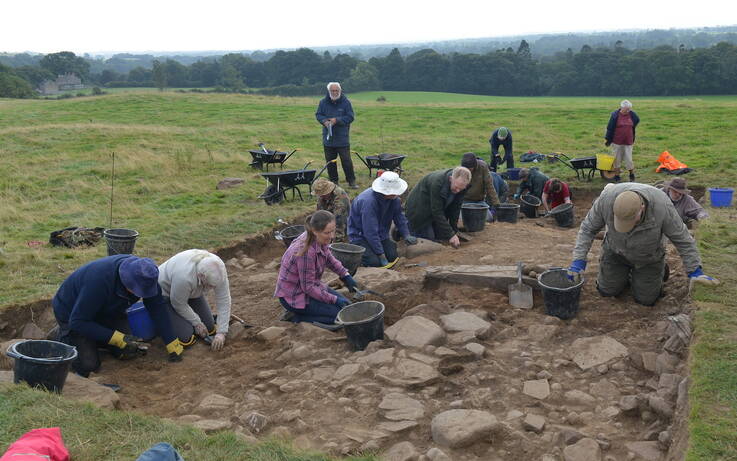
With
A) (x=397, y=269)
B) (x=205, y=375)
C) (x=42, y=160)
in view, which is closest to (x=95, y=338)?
(x=205, y=375)

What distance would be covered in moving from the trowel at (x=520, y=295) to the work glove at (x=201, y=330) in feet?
9.80

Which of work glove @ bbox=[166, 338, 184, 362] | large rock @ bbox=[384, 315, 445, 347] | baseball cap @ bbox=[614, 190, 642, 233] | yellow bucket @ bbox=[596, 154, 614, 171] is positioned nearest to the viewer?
baseball cap @ bbox=[614, 190, 642, 233]

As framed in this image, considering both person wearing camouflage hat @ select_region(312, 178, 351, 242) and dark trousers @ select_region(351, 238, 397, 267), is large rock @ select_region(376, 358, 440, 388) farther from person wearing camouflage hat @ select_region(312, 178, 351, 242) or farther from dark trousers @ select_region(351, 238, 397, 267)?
person wearing camouflage hat @ select_region(312, 178, 351, 242)

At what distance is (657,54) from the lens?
45375mm

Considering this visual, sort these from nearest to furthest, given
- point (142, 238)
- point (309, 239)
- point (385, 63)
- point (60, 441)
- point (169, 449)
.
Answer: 1. point (169, 449)
2. point (60, 441)
3. point (309, 239)
4. point (142, 238)
5. point (385, 63)

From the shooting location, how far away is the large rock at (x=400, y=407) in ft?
13.9

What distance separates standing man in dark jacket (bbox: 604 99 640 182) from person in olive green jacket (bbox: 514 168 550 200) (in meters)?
2.25

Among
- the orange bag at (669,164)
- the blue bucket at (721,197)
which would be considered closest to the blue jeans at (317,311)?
the blue bucket at (721,197)

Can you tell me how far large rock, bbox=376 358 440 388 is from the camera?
4637 millimetres

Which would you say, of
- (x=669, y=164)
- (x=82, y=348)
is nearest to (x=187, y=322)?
(x=82, y=348)

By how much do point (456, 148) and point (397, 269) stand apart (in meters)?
9.95

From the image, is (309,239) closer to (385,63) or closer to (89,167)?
(89,167)

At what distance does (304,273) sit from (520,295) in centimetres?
215

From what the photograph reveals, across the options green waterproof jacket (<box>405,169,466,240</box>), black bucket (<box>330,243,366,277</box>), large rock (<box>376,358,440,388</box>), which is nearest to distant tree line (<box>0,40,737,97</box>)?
green waterproof jacket (<box>405,169,466,240</box>)
